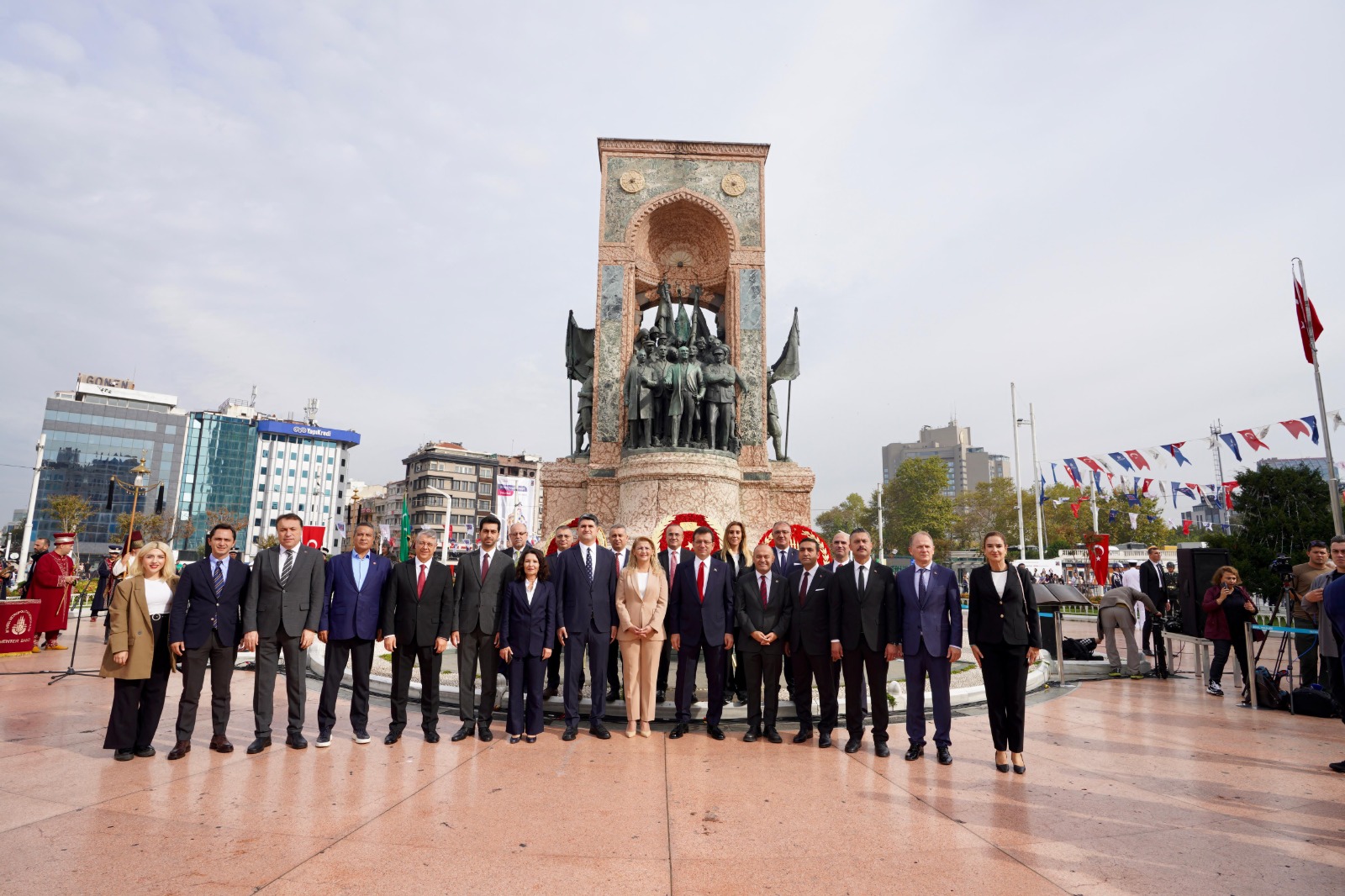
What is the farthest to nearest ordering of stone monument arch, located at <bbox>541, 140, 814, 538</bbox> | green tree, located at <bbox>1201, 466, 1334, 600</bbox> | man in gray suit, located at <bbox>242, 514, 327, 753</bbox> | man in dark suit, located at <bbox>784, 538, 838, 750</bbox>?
green tree, located at <bbox>1201, 466, 1334, 600</bbox> → stone monument arch, located at <bbox>541, 140, 814, 538</bbox> → man in dark suit, located at <bbox>784, 538, 838, 750</bbox> → man in gray suit, located at <bbox>242, 514, 327, 753</bbox>

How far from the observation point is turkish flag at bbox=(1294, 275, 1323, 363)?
14.5m

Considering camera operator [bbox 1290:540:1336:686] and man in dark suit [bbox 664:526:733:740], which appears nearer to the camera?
man in dark suit [bbox 664:526:733:740]

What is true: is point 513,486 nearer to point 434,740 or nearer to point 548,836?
point 434,740

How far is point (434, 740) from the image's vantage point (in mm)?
5848

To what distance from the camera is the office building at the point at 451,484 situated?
277 feet

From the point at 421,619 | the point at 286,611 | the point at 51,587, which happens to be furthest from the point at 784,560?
the point at 51,587

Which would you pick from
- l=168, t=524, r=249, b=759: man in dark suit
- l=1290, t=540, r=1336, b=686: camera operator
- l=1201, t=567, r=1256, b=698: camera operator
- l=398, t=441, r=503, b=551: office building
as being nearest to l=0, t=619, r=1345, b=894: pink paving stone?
l=168, t=524, r=249, b=759: man in dark suit

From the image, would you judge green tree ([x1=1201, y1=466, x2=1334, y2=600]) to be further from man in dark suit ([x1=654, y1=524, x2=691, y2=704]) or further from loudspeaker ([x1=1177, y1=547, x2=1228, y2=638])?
man in dark suit ([x1=654, y1=524, x2=691, y2=704])

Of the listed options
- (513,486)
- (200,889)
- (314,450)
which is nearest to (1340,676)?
(200,889)

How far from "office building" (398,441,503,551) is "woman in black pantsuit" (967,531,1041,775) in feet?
265

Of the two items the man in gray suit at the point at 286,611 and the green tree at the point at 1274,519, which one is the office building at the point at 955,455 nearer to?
the green tree at the point at 1274,519

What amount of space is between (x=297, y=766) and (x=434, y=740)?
106 cm

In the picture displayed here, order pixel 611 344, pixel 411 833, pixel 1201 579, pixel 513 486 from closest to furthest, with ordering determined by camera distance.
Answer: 1. pixel 411 833
2. pixel 1201 579
3. pixel 611 344
4. pixel 513 486

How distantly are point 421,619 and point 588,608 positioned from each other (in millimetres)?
1398
